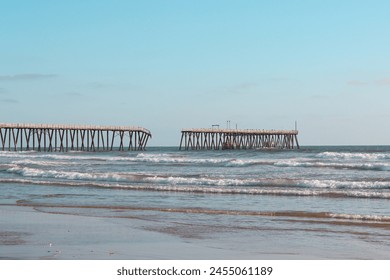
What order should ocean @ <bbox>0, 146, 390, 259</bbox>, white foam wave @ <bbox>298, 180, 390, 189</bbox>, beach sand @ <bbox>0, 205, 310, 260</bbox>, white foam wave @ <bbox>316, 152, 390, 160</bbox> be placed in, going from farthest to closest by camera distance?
white foam wave @ <bbox>316, 152, 390, 160</bbox>
white foam wave @ <bbox>298, 180, 390, 189</bbox>
ocean @ <bbox>0, 146, 390, 259</bbox>
beach sand @ <bbox>0, 205, 310, 260</bbox>

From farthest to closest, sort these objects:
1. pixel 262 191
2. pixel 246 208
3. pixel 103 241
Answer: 1. pixel 262 191
2. pixel 246 208
3. pixel 103 241

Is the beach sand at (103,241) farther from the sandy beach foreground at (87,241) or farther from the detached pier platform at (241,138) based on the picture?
the detached pier platform at (241,138)

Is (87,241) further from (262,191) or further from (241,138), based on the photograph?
(241,138)

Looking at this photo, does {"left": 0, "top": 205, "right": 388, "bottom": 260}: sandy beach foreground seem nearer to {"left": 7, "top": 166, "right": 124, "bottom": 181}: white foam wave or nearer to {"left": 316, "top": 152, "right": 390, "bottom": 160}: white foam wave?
{"left": 7, "top": 166, "right": 124, "bottom": 181}: white foam wave

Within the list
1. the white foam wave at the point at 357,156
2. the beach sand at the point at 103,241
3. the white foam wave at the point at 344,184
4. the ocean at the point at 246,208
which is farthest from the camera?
the white foam wave at the point at 357,156

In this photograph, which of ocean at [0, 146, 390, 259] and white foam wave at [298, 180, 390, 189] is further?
white foam wave at [298, 180, 390, 189]

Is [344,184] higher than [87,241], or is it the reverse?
[344,184]

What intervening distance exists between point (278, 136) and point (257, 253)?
6931 centimetres

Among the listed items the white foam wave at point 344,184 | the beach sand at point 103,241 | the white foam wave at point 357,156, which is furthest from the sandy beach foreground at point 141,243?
the white foam wave at point 357,156

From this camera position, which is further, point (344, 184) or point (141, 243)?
point (344, 184)

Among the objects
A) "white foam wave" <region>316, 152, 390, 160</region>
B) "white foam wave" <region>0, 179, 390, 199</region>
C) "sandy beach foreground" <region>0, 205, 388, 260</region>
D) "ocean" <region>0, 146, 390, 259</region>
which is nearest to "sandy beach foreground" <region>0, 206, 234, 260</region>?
"sandy beach foreground" <region>0, 205, 388, 260</region>

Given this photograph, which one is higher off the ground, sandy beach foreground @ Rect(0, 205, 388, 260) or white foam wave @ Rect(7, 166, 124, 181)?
white foam wave @ Rect(7, 166, 124, 181)

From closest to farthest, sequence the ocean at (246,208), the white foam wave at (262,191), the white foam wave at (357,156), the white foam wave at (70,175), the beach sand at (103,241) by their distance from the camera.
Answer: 1. the beach sand at (103,241)
2. the ocean at (246,208)
3. the white foam wave at (262,191)
4. the white foam wave at (70,175)
5. the white foam wave at (357,156)

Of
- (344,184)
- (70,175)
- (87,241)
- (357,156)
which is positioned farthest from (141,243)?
(357,156)
